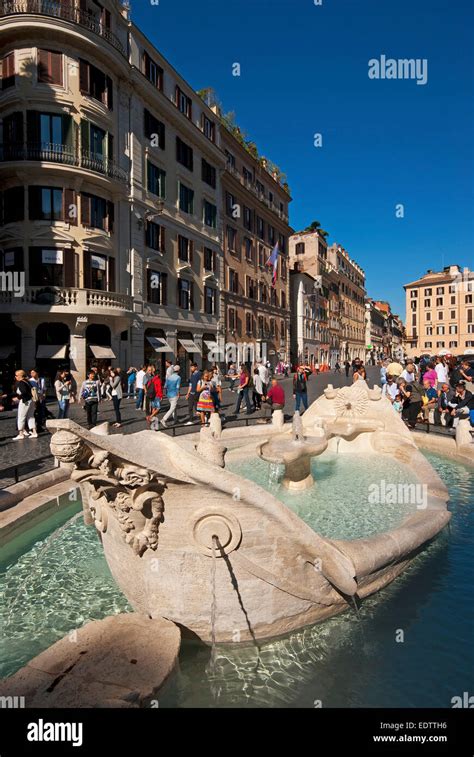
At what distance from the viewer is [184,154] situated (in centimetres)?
2702

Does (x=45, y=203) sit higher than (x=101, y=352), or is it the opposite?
(x=45, y=203)

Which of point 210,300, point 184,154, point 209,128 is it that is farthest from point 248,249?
point 184,154

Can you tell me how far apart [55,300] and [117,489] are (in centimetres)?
1819

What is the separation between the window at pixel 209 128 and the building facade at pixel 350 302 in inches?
1380

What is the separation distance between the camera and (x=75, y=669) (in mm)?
2301

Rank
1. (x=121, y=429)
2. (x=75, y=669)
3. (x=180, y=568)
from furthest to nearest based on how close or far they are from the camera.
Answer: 1. (x=121, y=429)
2. (x=180, y=568)
3. (x=75, y=669)

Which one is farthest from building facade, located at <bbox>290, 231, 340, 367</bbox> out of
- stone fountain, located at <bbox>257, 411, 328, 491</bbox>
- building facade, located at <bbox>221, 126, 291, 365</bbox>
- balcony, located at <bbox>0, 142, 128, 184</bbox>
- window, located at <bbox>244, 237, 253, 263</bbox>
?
stone fountain, located at <bbox>257, 411, 328, 491</bbox>

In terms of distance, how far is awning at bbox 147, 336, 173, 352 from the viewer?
2388 centimetres

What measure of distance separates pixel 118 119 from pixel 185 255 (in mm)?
8145

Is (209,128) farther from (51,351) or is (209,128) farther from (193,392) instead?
(193,392)

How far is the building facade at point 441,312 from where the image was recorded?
241 ft

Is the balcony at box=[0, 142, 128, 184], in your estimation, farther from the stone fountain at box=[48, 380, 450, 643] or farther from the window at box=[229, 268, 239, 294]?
the stone fountain at box=[48, 380, 450, 643]
